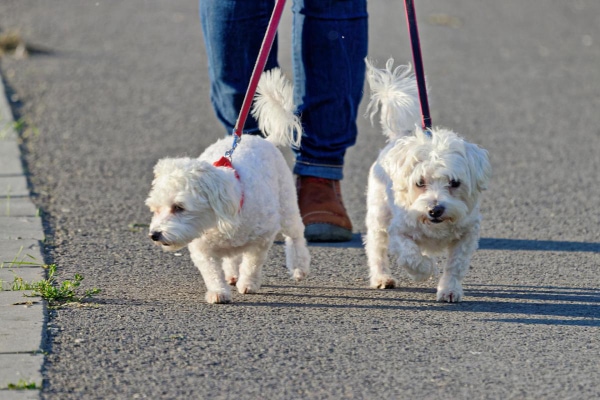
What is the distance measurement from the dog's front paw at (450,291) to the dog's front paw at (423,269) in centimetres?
14

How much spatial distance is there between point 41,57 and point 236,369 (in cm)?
831

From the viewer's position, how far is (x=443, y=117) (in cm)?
877

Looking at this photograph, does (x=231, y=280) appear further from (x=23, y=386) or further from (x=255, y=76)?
(x=23, y=386)

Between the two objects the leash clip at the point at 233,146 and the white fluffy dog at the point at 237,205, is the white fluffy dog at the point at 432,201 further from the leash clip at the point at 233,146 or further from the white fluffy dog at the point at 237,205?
the leash clip at the point at 233,146

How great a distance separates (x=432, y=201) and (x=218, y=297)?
3.23ft

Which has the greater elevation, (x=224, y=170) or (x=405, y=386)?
(x=224, y=170)

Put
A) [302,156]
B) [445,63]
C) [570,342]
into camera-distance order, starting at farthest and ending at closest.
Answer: [445,63]
[302,156]
[570,342]

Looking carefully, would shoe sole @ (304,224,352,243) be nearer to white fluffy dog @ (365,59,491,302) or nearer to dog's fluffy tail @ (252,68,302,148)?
dog's fluffy tail @ (252,68,302,148)

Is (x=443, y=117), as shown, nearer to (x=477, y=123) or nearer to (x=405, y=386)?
(x=477, y=123)

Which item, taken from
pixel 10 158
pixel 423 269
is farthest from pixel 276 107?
pixel 10 158

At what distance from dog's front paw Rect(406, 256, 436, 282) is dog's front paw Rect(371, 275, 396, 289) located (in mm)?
398

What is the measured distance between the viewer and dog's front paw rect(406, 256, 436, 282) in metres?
4.29

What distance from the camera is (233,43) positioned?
550cm

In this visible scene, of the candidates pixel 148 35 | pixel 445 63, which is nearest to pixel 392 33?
pixel 445 63
